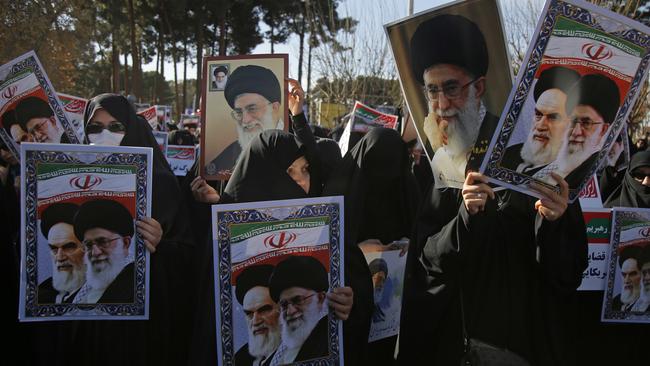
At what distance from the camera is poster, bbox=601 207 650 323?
3.25 metres

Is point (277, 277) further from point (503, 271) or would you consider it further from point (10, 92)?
point (10, 92)

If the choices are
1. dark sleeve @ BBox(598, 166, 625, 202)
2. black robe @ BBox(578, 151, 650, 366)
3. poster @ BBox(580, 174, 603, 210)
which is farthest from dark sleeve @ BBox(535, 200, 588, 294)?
dark sleeve @ BBox(598, 166, 625, 202)

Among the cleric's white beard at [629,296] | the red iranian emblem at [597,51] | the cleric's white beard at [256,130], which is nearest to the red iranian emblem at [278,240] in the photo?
the red iranian emblem at [597,51]

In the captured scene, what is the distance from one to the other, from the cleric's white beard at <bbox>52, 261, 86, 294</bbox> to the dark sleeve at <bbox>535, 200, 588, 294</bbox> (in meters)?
1.77

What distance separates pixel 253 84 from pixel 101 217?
1.44m

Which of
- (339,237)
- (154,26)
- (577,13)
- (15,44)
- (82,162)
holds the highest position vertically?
(154,26)

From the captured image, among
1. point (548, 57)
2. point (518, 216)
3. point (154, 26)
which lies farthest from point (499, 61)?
point (154, 26)

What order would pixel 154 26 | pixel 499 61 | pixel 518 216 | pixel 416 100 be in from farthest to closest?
1. pixel 154 26
2. pixel 518 216
3. pixel 416 100
4. pixel 499 61

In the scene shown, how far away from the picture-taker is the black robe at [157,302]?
2758mm

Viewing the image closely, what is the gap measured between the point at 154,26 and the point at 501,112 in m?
32.0

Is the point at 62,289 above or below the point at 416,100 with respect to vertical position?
below

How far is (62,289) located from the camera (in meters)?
2.31

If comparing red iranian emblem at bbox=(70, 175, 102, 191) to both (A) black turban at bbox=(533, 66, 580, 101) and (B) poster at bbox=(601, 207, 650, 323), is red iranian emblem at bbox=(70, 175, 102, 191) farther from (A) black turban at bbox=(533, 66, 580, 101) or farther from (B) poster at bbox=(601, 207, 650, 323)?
(B) poster at bbox=(601, 207, 650, 323)

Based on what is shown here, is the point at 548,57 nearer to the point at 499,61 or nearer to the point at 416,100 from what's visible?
the point at 499,61
